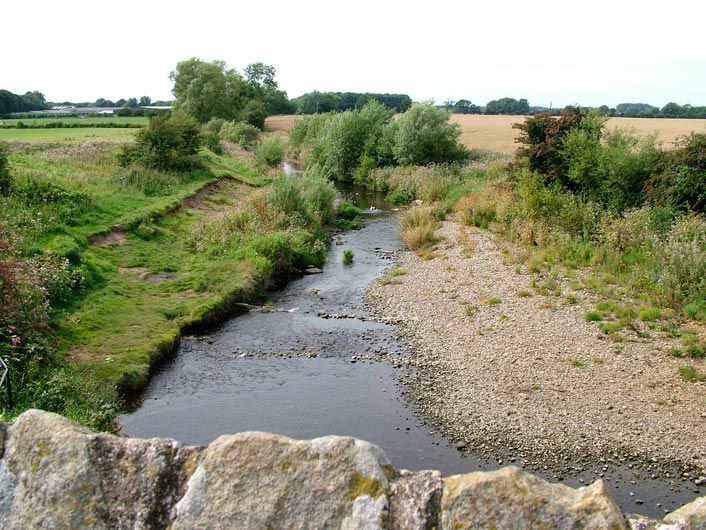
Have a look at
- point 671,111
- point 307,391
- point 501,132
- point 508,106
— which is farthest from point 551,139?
point 508,106

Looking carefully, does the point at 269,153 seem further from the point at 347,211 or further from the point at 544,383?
the point at 544,383

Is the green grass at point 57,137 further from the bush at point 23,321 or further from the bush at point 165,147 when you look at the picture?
the bush at point 23,321

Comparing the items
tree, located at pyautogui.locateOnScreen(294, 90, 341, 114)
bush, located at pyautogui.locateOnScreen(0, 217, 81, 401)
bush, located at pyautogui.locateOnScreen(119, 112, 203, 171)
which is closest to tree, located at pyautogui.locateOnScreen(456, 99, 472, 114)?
tree, located at pyautogui.locateOnScreen(294, 90, 341, 114)

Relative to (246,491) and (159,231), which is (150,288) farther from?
(246,491)

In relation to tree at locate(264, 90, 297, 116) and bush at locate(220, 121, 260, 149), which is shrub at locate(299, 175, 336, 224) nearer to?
bush at locate(220, 121, 260, 149)

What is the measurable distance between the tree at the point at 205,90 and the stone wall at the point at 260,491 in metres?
86.5

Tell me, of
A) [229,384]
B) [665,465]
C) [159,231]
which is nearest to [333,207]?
[159,231]

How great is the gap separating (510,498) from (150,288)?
20115mm

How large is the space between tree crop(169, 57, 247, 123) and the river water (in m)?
71.2

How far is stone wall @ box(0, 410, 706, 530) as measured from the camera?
4.23 metres

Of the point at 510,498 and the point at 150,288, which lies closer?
the point at 510,498

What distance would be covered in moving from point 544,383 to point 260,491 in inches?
519

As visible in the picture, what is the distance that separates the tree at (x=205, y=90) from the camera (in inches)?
3465

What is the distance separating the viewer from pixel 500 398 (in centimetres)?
1566
